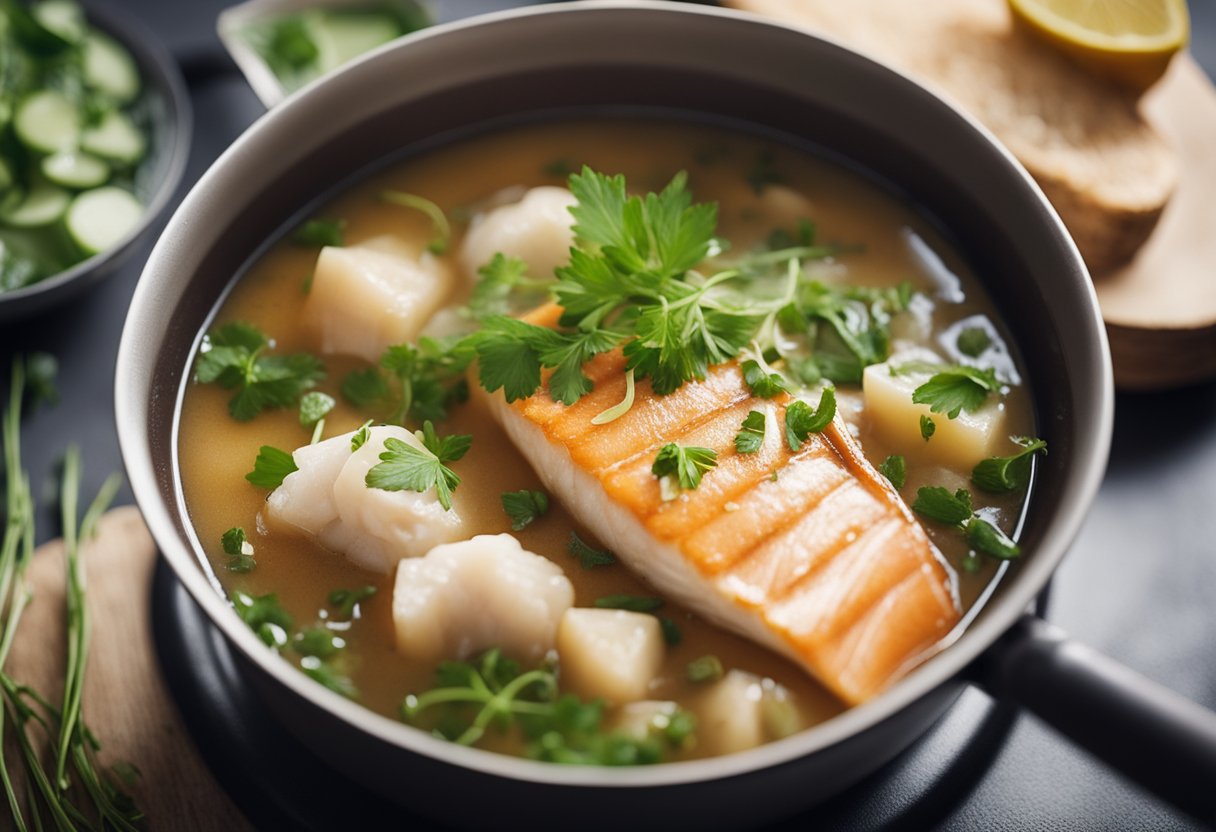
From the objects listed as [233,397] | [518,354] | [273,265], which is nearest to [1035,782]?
[518,354]

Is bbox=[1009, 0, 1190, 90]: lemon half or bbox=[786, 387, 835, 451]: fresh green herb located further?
bbox=[1009, 0, 1190, 90]: lemon half

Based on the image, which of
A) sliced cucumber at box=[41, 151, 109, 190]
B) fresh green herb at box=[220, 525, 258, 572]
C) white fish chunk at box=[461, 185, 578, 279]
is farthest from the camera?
sliced cucumber at box=[41, 151, 109, 190]

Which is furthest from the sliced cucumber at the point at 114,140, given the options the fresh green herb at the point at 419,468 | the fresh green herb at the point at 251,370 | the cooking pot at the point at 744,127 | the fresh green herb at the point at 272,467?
the fresh green herb at the point at 419,468

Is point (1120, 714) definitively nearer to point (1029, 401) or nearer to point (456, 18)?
point (1029, 401)

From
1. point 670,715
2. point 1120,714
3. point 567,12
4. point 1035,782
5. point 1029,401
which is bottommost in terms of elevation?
point 1035,782

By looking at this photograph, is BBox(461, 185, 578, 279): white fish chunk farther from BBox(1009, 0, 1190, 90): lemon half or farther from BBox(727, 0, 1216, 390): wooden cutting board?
BBox(1009, 0, 1190, 90): lemon half

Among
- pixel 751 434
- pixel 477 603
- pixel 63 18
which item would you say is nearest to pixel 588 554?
pixel 477 603

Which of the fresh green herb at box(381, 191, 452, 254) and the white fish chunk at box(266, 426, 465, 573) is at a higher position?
the fresh green herb at box(381, 191, 452, 254)

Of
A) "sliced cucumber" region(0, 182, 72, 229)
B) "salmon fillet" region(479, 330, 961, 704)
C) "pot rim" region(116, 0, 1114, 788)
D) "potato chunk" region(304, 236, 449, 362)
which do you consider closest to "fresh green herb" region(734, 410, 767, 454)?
"salmon fillet" region(479, 330, 961, 704)
